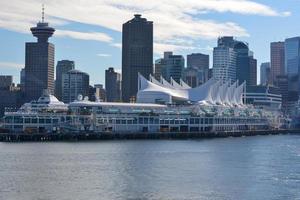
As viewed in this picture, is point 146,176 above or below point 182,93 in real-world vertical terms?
below

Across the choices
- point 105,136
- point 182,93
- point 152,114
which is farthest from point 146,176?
point 182,93

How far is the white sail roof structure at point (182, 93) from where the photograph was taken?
137 m

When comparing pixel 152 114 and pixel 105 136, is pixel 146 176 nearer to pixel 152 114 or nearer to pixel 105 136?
pixel 105 136

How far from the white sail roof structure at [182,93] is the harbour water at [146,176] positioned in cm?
6826

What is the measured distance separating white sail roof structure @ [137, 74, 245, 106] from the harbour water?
2687 inches

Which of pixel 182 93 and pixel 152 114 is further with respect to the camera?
pixel 182 93

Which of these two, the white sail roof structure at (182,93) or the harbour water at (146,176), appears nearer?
the harbour water at (146,176)

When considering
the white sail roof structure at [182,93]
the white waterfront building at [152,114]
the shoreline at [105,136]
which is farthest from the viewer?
the white sail roof structure at [182,93]

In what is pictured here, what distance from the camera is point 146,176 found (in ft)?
153

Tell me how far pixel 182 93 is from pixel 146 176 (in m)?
96.0

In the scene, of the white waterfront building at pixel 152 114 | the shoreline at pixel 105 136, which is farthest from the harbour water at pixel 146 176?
the white waterfront building at pixel 152 114

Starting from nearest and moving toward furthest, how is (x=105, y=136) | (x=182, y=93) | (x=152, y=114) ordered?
1. (x=105, y=136)
2. (x=152, y=114)
3. (x=182, y=93)

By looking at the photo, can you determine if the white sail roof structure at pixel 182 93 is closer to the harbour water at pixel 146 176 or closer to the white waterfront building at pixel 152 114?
the white waterfront building at pixel 152 114

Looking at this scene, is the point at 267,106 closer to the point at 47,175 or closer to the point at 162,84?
the point at 162,84
